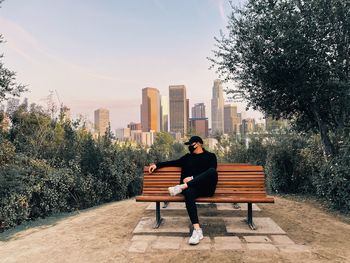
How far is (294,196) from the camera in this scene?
8.77m

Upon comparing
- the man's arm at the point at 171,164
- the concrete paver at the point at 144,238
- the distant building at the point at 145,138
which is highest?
the distant building at the point at 145,138

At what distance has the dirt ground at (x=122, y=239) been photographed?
3.94m

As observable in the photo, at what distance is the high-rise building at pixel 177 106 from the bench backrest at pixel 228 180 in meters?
141

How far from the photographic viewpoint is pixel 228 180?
5.50 meters

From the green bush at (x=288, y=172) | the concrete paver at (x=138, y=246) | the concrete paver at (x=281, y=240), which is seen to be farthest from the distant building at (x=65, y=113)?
the concrete paver at (x=281, y=240)

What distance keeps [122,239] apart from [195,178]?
4.64 ft

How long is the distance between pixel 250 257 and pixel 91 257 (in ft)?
6.49

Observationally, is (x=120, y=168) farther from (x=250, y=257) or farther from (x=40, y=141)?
(x=250, y=257)

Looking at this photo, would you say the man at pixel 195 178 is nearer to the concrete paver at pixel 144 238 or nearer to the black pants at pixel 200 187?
the black pants at pixel 200 187

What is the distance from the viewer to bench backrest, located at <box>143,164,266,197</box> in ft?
17.4

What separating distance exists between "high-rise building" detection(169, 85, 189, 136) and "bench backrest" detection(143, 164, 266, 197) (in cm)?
14105

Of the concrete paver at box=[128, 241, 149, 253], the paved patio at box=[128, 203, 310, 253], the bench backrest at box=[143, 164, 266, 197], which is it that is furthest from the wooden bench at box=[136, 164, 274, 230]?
the concrete paver at box=[128, 241, 149, 253]

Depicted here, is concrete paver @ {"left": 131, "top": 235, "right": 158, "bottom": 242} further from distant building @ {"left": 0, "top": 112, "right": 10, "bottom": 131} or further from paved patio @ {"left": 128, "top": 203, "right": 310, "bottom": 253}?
distant building @ {"left": 0, "top": 112, "right": 10, "bottom": 131}

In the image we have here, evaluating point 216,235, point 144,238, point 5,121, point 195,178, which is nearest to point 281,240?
point 216,235
